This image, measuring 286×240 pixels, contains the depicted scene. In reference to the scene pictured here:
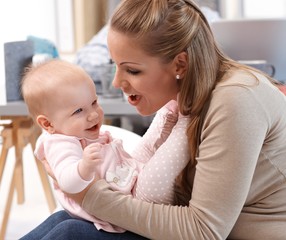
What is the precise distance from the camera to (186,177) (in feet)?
4.65

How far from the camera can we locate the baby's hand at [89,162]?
1283mm

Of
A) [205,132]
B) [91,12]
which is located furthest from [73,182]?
[91,12]

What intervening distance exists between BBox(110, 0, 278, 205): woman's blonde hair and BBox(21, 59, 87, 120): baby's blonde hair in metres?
0.21

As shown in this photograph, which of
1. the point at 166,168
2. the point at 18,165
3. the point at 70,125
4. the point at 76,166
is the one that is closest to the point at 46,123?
the point at 70,125

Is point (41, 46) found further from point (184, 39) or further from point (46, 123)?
point (184, 39)

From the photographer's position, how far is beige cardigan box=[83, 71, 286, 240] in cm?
124

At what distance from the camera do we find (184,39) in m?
1.31

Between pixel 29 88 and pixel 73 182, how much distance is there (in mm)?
326

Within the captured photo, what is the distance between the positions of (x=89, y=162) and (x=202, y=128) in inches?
10.6

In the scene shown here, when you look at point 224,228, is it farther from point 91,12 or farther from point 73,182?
point 91,12

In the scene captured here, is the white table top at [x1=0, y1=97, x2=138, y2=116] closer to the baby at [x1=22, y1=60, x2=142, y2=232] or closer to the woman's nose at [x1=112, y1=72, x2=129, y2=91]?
the baby at [x1=22, y1=60, x2=142, y2=232]

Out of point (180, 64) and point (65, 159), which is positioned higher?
point (180, 64)

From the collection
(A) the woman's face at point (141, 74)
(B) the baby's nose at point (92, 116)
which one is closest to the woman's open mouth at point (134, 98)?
(A) the woman's face at point (141, 74)

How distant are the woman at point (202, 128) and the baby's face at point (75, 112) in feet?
0.39
